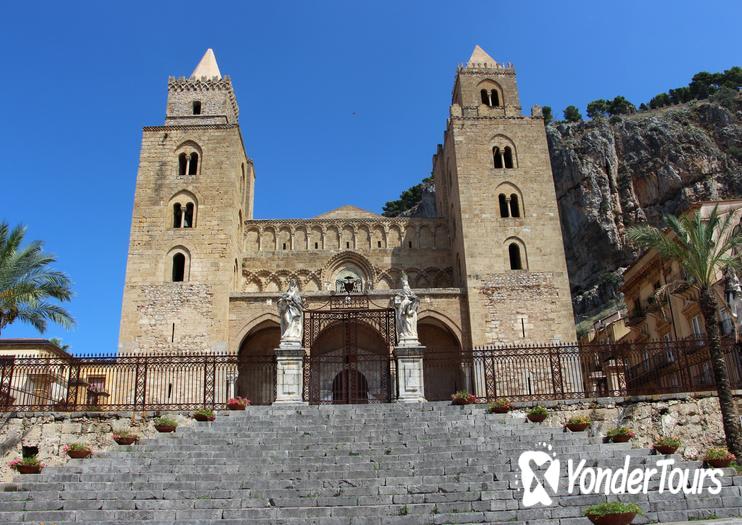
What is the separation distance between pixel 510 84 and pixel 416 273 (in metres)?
11.3

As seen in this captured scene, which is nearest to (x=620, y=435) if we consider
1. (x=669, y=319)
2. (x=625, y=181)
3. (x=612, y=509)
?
(x=612, y=509)

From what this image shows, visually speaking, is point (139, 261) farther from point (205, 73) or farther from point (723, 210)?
point (723, 210)

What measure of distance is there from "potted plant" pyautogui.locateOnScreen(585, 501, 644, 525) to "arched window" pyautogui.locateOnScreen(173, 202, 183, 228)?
2500 centimetres

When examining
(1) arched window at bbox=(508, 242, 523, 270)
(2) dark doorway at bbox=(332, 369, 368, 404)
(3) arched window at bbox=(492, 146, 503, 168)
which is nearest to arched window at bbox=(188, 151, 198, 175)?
(2) dark doorway at bbox=(332, 369, 368, 404)

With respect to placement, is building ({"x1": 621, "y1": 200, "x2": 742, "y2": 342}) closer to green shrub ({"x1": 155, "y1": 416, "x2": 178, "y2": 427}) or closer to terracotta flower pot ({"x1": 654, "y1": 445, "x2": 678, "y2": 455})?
terracotta flower pot ({"x1": 654, "y1": 445, "x2": 678, "y2": 455})

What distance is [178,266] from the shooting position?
29359 mm

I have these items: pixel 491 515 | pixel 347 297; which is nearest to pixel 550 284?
pixel 347 297

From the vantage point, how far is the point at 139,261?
94.4ft

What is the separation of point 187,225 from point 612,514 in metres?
25.1

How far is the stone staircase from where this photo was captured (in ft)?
31.9

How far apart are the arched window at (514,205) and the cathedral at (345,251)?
76 millimetres

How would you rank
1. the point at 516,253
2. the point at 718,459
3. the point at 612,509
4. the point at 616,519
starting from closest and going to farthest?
the point at 616,519 → the point at 612,509 → the point at 718,459 → the point at 516,253

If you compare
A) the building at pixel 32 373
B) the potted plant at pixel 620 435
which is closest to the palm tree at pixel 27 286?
the building at pixel 32 373

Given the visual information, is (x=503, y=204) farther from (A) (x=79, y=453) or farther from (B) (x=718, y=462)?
(A) (x=79, y=453)
